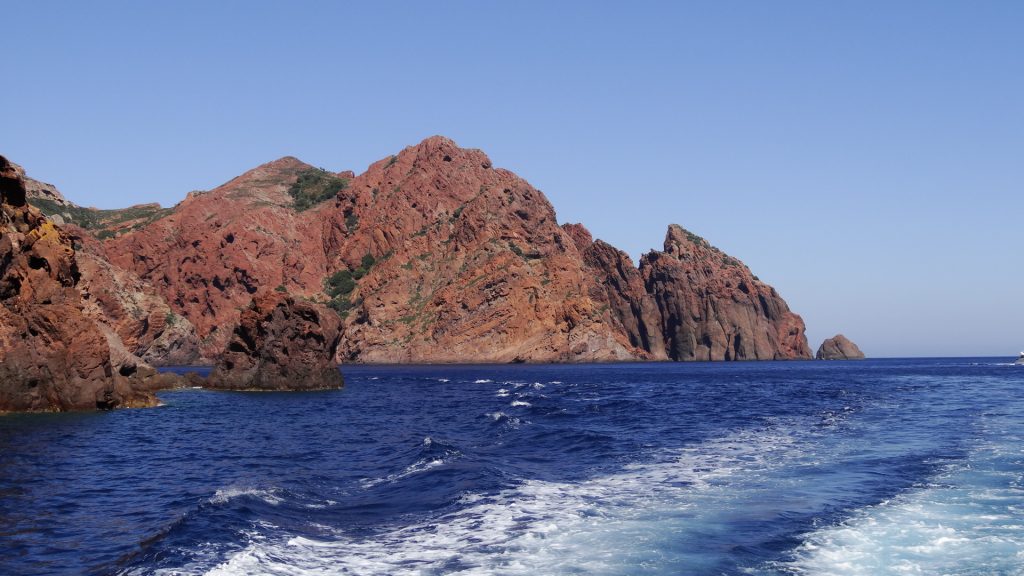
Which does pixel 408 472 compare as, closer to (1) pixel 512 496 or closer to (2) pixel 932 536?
(1) pixel 512 496

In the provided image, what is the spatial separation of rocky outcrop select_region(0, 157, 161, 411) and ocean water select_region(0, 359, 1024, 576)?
2856mm

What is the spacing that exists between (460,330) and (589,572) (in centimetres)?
15750

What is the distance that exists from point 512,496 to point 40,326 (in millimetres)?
30744

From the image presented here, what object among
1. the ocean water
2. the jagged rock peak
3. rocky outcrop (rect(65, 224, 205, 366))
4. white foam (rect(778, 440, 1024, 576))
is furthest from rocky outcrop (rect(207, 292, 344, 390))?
white foam (rect(778, 440, 1024, 576))

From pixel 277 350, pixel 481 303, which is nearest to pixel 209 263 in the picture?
A: pixel 481 303

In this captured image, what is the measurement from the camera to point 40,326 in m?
40.8

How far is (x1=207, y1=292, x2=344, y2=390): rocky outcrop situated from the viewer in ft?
230

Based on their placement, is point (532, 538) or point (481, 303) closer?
point (532, 538)

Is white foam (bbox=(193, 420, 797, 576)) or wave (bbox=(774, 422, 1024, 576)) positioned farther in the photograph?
white foam (bbox=(193, 420, 797, 576))

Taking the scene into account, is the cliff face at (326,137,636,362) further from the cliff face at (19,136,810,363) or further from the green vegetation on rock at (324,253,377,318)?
the green vegetation on rock at (324,253,377,318)

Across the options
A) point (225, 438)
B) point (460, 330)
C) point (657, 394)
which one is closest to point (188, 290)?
point (460, 330)

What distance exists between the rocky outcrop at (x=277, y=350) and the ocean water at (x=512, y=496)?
25.6 meters

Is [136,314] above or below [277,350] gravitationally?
above

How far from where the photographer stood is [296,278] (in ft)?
634
